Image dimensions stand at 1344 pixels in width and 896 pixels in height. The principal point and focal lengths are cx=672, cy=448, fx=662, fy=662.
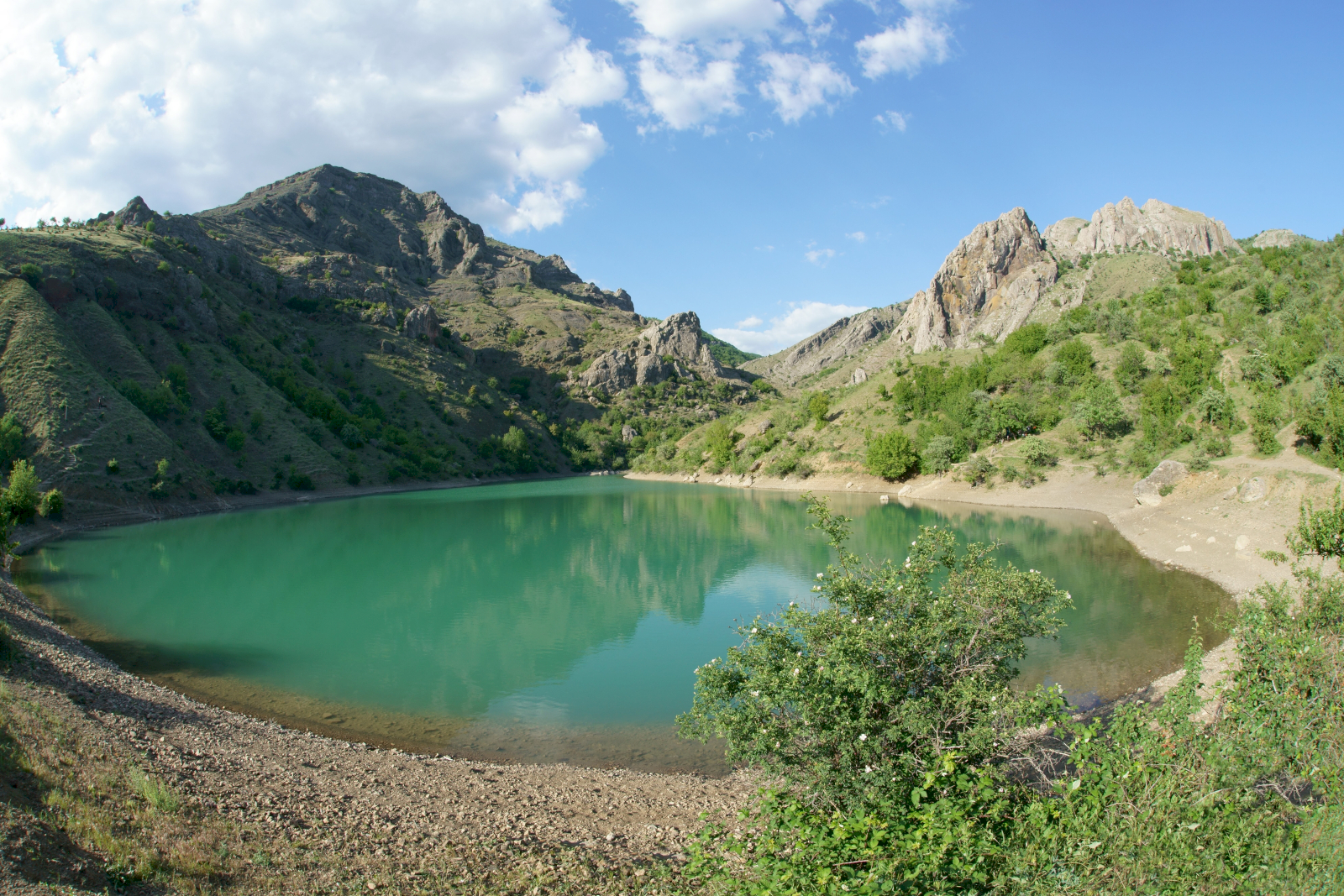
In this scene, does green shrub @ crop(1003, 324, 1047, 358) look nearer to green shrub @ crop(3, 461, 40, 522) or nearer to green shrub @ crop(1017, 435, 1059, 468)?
green shrub @ crop(1017, 435, 1059, 468)

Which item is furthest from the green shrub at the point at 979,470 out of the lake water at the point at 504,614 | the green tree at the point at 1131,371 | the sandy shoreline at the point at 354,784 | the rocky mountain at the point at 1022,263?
the sandy shoreline at the point at 354,784

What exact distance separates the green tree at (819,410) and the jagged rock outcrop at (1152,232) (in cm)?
5201

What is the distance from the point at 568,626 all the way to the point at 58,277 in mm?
62608

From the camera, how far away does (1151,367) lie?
52969mm

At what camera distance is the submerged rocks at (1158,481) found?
34781 mm

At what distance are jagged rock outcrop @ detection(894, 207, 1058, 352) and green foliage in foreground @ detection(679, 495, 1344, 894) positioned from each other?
4033 inches

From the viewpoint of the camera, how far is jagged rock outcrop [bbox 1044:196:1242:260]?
91688 millimetres

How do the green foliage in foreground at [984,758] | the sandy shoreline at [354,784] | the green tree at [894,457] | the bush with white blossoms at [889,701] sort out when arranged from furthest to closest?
the green tree at [894,457] → the sandy shoreline at [354,784] → the bush with white blossoms at [889,701] → the green foliage in foreground at [984,758]

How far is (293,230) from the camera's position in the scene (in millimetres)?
132375

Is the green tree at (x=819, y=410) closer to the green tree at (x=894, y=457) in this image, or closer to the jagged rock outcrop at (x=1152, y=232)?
the green tree at (x=894, y=457)

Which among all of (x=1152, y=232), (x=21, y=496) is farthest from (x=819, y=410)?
(x=21, y=496)

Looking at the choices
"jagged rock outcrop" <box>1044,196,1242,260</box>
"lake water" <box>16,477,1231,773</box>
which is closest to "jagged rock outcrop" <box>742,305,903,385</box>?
"jagged rock outcrop" <box>1044,196,1242,260</box>

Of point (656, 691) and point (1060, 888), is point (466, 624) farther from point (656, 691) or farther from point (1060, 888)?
point (1060, 888)

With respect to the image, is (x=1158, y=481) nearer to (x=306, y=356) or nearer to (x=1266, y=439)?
(x=1266, y=439)
